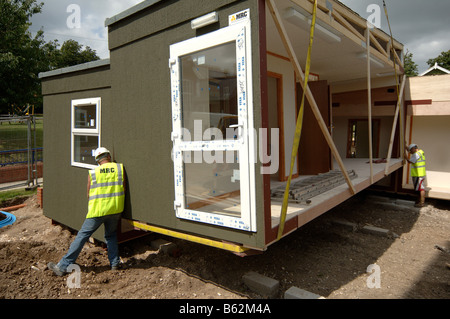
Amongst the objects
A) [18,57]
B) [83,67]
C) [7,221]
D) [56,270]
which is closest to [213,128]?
[83,67]

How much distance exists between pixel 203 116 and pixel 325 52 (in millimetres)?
2843

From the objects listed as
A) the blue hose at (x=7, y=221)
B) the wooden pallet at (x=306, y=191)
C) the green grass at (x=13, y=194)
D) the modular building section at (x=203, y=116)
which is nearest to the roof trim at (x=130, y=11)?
the modular building section at (x=203, y=116)

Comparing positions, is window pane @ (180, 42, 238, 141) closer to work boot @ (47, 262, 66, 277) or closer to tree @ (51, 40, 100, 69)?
work boot @ (47, 262, 66, 277)

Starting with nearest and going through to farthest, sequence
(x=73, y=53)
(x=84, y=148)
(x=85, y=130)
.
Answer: (x=85, y=130) < (x=84, y=148) < (x=73, y=53)

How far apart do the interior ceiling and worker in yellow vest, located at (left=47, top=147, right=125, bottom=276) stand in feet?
9.60

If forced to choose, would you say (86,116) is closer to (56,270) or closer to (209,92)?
(209,92)

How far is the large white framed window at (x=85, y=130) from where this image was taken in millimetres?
5027

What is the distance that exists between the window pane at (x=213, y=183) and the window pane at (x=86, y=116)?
85.7 inches

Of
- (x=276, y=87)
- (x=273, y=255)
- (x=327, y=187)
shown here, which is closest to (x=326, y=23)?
(x=276, y=87)

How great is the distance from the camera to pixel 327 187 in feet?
16.4

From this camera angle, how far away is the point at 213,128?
4.63 meters
